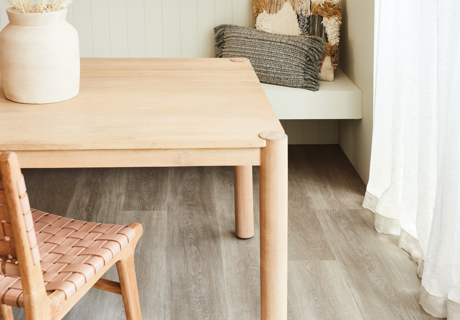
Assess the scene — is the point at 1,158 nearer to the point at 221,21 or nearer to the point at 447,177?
the point at 447,177

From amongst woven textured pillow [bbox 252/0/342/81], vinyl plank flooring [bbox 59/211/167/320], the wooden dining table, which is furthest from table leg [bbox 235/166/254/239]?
woven textured pillow [bbox 252/0/342/81]

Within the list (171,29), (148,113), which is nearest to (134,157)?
(148,113)

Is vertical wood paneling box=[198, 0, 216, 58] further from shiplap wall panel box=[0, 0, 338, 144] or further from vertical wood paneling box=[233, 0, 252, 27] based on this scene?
vertical wood paneling box=[233, 0, 252, 27]

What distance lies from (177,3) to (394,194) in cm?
180

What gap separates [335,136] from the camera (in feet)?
11.7

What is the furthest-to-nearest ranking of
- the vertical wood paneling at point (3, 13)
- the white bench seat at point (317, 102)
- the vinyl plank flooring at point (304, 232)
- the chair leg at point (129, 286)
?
the vertical wood paneling at point (3, 13)
the white bench seat at point (317, 102)
the vinyl plank flooring at point (304, 232)
the chair leg at point (129, 286)

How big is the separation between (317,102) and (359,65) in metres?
0.31

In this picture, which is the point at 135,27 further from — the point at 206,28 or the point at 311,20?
the point at 311,20

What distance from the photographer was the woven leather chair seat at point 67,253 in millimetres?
1222

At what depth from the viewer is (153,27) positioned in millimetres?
3355

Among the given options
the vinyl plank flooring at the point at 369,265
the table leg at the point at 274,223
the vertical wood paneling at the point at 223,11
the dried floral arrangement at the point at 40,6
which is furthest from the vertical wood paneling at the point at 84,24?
the table leg at the point at 274,223

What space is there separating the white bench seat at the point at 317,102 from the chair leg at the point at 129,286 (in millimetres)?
1580

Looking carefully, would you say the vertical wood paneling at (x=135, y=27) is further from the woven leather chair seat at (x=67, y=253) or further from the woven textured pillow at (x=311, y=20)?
the woven leather chair seat at (x=67, y=253)

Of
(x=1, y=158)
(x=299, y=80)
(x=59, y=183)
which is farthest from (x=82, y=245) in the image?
(x=299, y=80)
